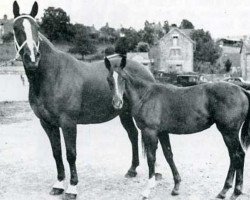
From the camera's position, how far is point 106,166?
9.02 m

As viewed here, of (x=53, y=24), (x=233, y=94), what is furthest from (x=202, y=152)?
(x=53, y=24)

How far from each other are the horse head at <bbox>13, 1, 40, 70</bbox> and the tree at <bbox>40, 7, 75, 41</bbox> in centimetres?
4411

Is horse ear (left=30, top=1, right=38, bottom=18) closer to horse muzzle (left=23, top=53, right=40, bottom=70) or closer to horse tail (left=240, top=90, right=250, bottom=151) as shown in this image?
horse muzzle (left=23, top=53, right=40, bottom=70)

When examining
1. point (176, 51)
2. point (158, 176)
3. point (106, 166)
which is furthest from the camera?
point (176, 51)

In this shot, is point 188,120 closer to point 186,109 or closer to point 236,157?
point 186,109

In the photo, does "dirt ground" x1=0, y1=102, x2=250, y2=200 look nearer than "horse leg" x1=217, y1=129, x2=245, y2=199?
No

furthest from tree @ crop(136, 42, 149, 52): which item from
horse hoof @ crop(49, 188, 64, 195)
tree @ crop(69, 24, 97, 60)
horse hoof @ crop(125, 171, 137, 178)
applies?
horse hoof @ crop(49, 188, 64, 195)

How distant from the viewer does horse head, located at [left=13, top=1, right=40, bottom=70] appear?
6.12 metres

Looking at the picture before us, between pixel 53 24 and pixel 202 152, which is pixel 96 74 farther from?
pixel 53 24

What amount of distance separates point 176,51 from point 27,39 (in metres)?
60.5

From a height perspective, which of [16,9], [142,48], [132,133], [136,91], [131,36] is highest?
[131,36]

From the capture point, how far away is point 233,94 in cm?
624

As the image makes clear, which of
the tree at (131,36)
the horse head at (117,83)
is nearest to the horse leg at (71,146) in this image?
the horse head at (117,83)

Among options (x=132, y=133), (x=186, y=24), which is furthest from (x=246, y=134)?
(x=186, y=24)
